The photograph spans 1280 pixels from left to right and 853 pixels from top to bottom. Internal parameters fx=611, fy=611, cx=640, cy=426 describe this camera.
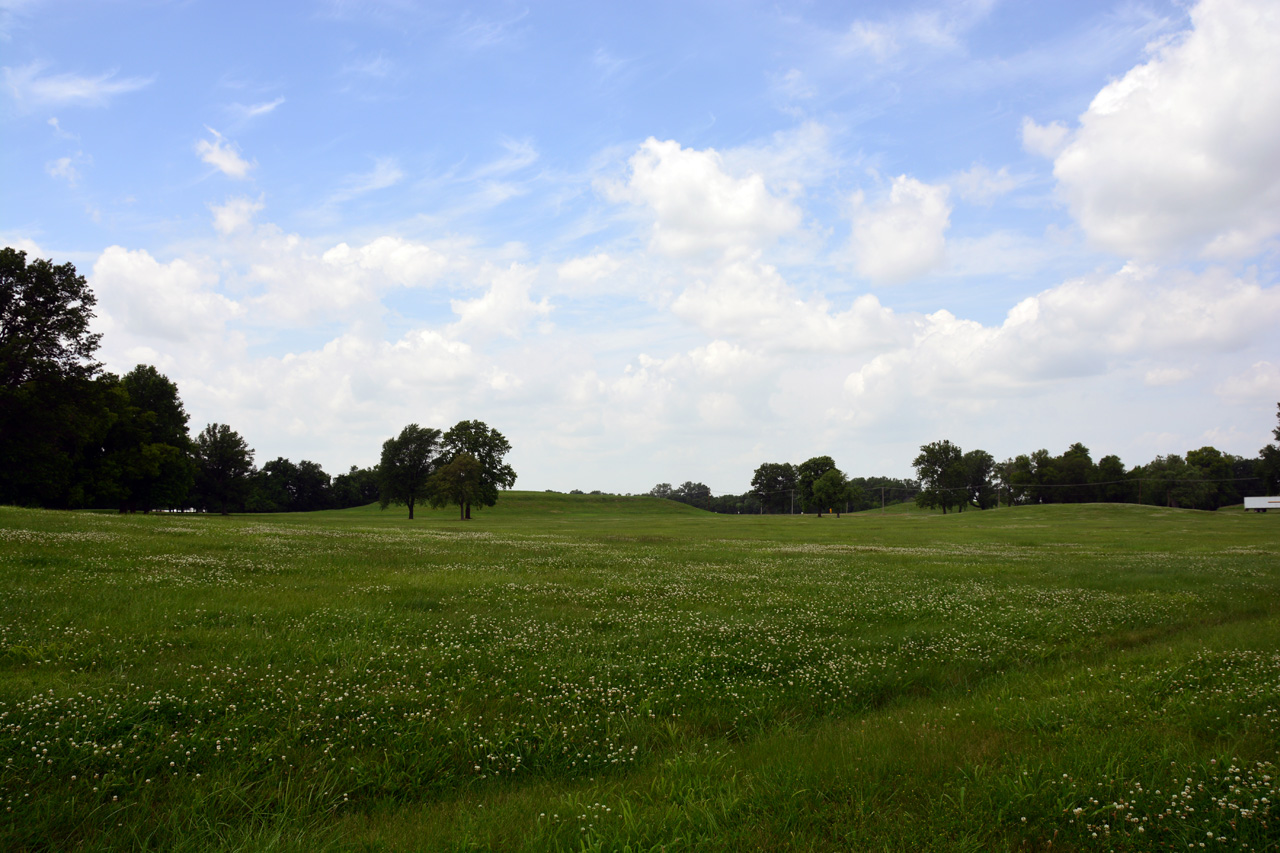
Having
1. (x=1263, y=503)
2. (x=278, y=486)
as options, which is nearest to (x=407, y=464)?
(x=278, y=486)

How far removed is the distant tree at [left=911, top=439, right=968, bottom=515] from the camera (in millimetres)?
156125

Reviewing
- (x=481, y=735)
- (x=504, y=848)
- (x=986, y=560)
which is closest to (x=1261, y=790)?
(x=504, y=848)

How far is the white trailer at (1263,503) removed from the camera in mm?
115812

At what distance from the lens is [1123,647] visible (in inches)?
478

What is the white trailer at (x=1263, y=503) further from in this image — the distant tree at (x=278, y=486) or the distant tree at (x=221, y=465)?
the distant tree at (x=278, y=486)

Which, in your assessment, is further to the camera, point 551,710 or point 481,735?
point 551,710

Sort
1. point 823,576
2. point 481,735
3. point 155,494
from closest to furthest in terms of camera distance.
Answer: point 481,735
point 823,576
point 155,494

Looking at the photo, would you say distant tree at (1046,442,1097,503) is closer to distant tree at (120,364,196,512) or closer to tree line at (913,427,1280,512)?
tree line at (913,427,1280,512)

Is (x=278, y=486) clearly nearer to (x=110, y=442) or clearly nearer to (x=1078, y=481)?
(x=110, y=442)

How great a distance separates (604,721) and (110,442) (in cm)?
8017

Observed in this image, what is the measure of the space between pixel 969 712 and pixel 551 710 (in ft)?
17.7

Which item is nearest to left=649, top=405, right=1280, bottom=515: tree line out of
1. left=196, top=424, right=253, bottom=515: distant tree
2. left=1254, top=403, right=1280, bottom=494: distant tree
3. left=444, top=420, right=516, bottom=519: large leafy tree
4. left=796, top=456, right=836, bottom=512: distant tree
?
left=796, top=456, right=836, bottom=512: distant tree

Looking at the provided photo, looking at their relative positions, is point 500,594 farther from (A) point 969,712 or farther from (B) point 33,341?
(B) point 33,341

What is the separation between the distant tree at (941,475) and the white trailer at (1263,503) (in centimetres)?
5196
